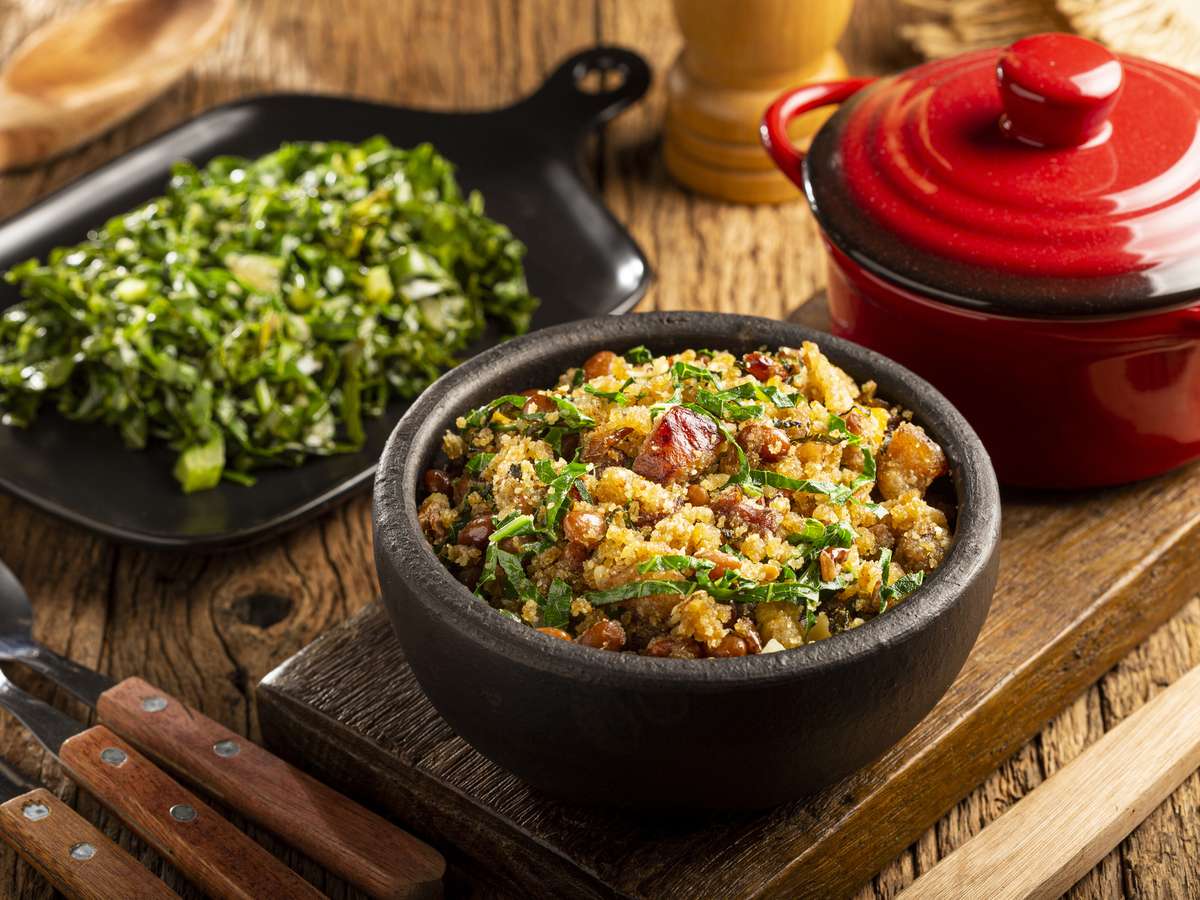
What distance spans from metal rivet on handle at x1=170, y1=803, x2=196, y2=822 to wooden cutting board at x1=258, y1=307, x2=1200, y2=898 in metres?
0.19

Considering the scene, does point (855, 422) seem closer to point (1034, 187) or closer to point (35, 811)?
A: point (1034, 187)

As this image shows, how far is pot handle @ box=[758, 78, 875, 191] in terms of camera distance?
239 centimetres

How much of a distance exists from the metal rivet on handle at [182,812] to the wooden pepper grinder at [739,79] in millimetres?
1986

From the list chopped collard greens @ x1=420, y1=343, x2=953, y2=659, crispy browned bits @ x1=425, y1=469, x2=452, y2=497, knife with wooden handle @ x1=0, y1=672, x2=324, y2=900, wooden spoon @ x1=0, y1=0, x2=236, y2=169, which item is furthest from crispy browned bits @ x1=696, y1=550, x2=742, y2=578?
wooden spoon @ x1=0, y1=0, x2=236, y2=169

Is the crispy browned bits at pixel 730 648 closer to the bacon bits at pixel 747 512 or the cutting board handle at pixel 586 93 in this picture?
the bacon bits at pixel 747 512

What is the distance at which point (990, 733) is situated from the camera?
2.03m

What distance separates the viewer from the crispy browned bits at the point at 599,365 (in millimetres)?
1985

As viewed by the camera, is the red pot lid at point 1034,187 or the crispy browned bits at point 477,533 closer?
the crispy browned bits at point 477,533

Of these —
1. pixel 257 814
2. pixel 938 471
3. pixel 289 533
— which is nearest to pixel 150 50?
pixel 289 533

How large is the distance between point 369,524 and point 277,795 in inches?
29.0

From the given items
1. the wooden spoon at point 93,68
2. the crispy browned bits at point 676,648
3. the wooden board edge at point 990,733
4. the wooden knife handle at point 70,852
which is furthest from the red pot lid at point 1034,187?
the wooden spoon at point 93,68

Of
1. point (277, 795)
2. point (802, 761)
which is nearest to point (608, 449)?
point (802, 761)

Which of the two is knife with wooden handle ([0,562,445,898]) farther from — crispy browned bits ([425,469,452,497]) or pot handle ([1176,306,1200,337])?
pot handle ([1176,306,1200,337])

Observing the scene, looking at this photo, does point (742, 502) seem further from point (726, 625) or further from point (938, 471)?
point (938, 471)
